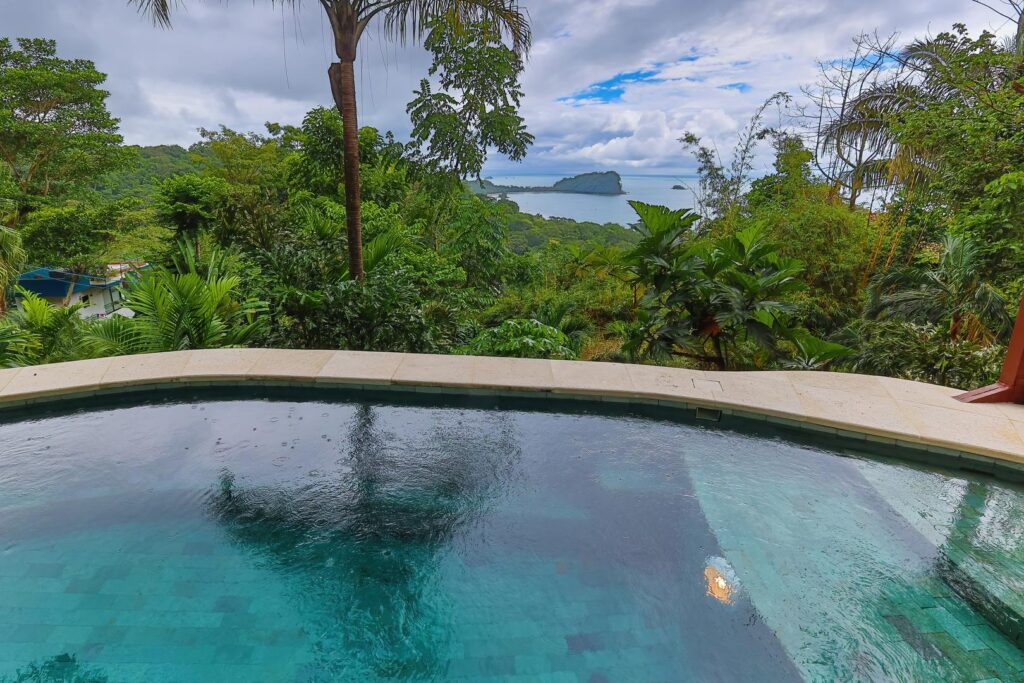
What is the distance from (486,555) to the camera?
9.38 feet

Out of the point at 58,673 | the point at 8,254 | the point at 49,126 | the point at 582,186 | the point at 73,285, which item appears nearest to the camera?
the point at 58,673

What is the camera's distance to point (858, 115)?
37.0 feet

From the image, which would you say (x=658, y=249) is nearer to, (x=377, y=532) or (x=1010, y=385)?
(x=1010, y=385)

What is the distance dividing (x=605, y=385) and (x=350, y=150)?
3951 millimetres

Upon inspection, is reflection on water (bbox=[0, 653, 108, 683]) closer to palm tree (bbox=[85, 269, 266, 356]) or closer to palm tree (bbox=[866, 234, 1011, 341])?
palm tree (bbox=[85, 269, 266, 356])

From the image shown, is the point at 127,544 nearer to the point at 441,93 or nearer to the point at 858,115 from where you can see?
the point at 441,93

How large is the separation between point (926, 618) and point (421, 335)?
4.62 meters

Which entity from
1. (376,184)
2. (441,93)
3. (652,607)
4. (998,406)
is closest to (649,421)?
(652,607)

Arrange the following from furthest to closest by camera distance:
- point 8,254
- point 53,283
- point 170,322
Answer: point 53,283
point 8,254
point 170,322

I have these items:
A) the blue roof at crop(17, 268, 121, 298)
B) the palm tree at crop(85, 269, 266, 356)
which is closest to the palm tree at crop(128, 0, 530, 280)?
the palm tree at crop(85, 269, 266, 356)

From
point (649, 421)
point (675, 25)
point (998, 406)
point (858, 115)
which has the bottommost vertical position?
point (649, 421)

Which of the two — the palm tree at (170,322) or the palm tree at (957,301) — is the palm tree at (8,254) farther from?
the palm tree at (957,301)

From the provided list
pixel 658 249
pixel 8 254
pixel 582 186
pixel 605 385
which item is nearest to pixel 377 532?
pixel 605 385

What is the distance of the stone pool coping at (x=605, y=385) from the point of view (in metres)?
3.89
